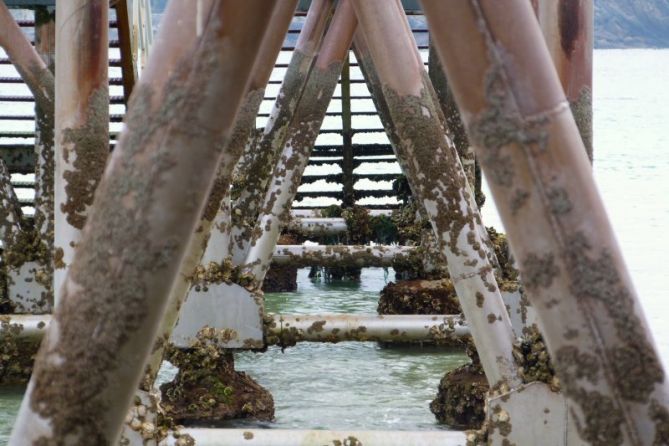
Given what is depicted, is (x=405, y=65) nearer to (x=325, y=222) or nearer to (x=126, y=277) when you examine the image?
(x=126, y=277)

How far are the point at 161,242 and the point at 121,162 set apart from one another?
0.55 feet

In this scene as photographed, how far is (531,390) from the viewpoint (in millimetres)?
4824

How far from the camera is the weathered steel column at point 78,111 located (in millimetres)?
4492

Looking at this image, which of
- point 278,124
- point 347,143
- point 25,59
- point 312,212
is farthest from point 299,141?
point 347,143

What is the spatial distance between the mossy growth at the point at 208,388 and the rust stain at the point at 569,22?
3108 mm

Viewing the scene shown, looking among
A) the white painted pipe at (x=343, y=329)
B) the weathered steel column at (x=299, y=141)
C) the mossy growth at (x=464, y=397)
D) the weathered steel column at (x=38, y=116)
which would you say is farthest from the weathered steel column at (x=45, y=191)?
the mossy growth at (x=464, y=397)

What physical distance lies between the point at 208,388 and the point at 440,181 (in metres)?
2.55

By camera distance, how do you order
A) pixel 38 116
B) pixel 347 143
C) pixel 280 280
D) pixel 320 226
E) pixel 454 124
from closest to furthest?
pixel 38 116 < pixel 454 124 < pixel 320 226 < pixel 280 280 < pixel 347 143

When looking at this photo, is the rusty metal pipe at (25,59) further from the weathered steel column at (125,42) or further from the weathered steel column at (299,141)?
the weathered steel column at (299,141)

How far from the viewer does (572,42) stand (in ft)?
14.4

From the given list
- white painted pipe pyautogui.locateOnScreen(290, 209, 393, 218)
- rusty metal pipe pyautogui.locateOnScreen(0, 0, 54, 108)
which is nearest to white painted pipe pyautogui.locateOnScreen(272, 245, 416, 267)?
white painted pipe pyautogui.locateOnScreen(290, 209, 393, 218)

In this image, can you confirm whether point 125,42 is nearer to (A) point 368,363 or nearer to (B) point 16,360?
(B) point 16,360

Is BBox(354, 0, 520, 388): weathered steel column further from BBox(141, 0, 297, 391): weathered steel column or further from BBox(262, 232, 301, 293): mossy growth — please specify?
BBox(262, 232, 301, 293): mossy growth

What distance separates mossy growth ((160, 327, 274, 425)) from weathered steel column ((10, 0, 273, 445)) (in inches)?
176
